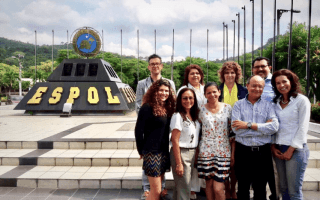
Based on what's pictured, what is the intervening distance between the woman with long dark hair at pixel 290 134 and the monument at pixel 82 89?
37.1 feet

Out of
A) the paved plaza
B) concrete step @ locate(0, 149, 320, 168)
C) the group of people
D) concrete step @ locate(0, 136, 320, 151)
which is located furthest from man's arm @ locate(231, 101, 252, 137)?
concrete step @ locate(0, 136, 320, 151)

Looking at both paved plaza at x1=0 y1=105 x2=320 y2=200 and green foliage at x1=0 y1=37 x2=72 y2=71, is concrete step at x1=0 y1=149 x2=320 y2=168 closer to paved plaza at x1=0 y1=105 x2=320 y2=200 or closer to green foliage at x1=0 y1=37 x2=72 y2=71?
paved plaza at x1=0 y1=105 x2=320 y2=200

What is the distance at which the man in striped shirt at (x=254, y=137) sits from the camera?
2.65 metres

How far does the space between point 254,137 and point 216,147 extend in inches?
19.3

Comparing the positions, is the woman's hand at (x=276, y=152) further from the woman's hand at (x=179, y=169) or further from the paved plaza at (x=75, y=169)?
the paved plaza at (x=75, y=169)

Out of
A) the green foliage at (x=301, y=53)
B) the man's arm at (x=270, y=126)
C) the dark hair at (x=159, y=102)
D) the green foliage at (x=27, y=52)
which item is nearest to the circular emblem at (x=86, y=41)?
the dark hair at (x=159, y=102)

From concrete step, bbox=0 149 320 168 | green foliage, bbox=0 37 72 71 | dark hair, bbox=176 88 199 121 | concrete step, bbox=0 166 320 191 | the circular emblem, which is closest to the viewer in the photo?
dark hair, bbox=176 88 199 121

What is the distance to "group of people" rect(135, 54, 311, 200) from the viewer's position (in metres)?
2.58

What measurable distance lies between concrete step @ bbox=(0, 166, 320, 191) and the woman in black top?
1.48 m

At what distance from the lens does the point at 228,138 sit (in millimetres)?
2889

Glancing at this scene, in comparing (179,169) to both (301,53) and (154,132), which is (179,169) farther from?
(301,53)

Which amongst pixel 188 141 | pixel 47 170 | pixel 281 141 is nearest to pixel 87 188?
pixel 47 170

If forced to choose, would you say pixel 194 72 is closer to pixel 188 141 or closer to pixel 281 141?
pixel 188 141

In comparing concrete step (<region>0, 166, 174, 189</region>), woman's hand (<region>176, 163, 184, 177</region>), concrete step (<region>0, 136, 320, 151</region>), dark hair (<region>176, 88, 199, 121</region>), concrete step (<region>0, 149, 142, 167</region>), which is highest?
dark hair (<region>176, 88, 199, 121</region>)
